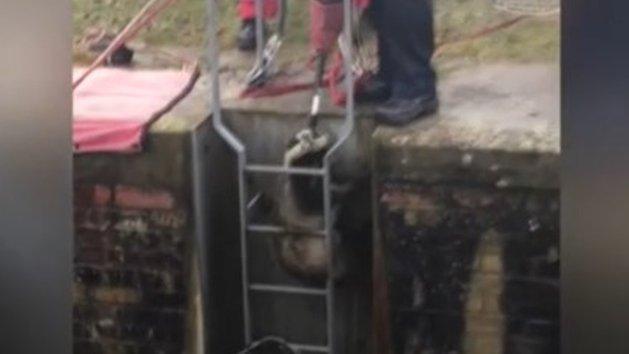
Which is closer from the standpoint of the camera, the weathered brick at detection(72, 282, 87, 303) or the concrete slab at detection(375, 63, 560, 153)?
the concrete slab at detection(375, 63, 560, 153)

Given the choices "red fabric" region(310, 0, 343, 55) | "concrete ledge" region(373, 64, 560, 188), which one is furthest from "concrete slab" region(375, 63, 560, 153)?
"red fabric" region(310, 0, 343, 55)

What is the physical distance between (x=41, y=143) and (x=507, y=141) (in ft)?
1.85

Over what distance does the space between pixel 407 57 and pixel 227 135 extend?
0.72 feet

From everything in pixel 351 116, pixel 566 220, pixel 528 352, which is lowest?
pixel 528 352

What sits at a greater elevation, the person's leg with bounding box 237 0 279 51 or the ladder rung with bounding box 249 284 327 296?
the person's leg with bounding box 237 0 279 51

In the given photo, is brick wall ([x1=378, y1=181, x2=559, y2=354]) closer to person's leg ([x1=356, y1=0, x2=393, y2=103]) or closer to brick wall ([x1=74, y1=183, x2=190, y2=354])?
person's leg ([x1=356, y1=0, x2=393, y2=103])

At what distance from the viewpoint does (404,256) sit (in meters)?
1.85

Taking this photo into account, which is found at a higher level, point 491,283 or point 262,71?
point 262,71

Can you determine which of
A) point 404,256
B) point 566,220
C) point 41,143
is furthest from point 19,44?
point 566,220

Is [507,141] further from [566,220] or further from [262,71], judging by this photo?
[262,71]

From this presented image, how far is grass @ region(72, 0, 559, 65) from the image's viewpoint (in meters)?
1.80

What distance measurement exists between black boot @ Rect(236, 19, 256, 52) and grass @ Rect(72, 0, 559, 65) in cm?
1

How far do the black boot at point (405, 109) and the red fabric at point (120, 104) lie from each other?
Result: 0.77 ft

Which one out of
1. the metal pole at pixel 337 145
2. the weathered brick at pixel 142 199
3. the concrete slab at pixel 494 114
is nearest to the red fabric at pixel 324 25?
the metal pole at pixel 337 145
